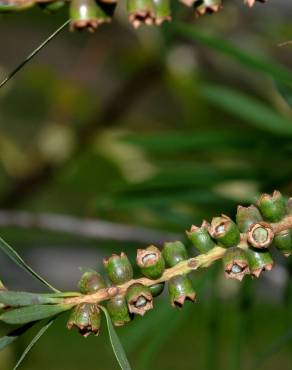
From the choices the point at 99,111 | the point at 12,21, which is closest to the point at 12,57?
the point at 12,21

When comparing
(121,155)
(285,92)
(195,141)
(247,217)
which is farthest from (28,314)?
(121,155)

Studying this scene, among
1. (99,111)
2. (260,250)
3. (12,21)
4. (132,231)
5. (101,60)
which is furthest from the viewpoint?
(12,21)

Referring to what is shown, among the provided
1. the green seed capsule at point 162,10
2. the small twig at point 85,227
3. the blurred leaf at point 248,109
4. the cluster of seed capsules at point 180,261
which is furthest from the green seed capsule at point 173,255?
the small twig at point 85,227

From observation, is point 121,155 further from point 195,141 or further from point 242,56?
point 242,56

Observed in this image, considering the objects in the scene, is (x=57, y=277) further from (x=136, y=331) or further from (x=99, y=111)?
(x=136, y=331)

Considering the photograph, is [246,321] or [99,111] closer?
[246,321]

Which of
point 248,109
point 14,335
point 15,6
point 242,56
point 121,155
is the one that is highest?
point 15,6
